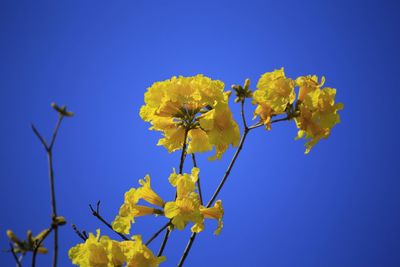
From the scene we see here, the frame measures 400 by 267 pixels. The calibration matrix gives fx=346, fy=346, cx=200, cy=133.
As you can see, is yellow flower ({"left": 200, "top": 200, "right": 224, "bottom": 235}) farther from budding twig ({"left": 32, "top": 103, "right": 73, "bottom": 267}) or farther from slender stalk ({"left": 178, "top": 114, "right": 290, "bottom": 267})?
budding twig ({"left": 32, "top": 103, "right": 73, "bottom": 267})

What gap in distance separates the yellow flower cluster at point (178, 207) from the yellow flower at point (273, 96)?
1331mm

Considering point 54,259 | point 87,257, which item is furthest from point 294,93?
point 54,259

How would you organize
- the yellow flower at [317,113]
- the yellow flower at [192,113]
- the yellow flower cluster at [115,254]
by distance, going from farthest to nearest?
1. the yellow flower at [317,113]
2. the yellow flower at [192,113]
3. the yellow flower cluster at [115,254]

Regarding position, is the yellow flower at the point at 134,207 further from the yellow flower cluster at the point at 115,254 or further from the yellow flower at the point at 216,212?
the yellow flower at the point at 216,212

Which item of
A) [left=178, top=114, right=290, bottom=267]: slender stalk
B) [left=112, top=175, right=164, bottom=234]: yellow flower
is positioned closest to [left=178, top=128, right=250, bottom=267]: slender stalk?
[left=178, top=114, right=290, bottom=267]: slender stalk

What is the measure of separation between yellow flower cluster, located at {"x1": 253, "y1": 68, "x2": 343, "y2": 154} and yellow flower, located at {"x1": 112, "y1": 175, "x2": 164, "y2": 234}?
157 cm

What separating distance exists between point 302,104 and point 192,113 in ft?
4.70

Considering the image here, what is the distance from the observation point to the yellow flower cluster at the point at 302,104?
13.4 ft

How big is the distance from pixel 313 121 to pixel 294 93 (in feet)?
1.31

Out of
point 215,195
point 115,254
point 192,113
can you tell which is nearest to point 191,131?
point 192,113

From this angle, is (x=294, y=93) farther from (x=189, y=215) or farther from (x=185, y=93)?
(x=189, y=215)

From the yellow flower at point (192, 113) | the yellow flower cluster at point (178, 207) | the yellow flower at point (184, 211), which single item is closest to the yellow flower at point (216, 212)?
the yellow flower cluster at point (178, 207)

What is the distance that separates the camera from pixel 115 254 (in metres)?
2.81

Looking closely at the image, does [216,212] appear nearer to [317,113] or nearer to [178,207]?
[178,207]
